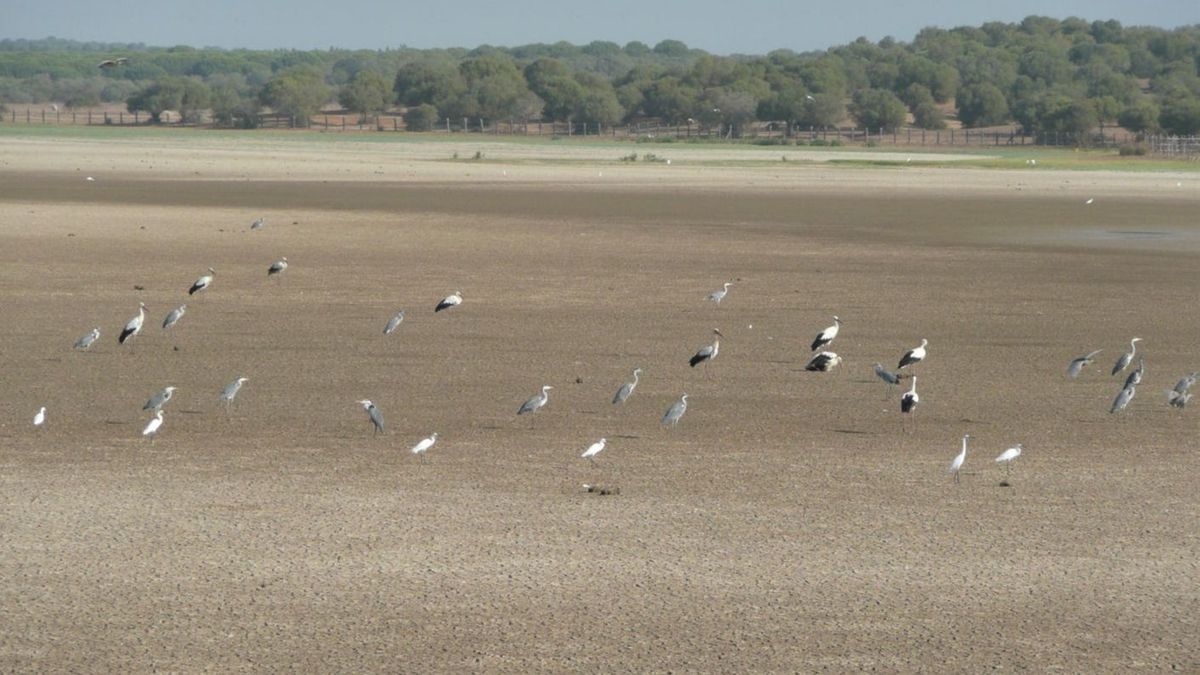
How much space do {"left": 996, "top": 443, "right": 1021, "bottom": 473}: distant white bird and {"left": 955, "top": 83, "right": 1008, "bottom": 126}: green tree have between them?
143414 mm

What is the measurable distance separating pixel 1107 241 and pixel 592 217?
12.3m

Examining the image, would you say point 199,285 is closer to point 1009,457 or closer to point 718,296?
point 718,296

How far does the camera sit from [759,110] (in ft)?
498

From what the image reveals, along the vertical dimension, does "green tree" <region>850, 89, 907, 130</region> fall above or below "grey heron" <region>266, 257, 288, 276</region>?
below

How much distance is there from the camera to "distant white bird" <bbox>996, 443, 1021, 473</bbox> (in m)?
13.0

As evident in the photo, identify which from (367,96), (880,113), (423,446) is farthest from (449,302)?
(367,96)

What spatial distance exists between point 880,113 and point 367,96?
5097cm

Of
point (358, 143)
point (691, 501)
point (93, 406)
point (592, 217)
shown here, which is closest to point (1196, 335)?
point (691, 501)

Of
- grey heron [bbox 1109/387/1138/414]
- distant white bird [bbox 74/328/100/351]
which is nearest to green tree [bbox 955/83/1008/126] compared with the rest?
distant white bird [bbox 74/328/100/351]

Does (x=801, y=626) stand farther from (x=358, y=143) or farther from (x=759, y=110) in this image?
(x=759, y=110)

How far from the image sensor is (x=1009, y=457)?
13.1m

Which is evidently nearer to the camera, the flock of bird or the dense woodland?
the flock of bird

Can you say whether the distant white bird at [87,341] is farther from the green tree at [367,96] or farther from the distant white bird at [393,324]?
the green tree at [367,96]

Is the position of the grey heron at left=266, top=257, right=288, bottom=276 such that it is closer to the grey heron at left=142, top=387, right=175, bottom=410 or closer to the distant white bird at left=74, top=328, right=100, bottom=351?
the distant white bird at left=74, top=328, right=100, bottom=351
